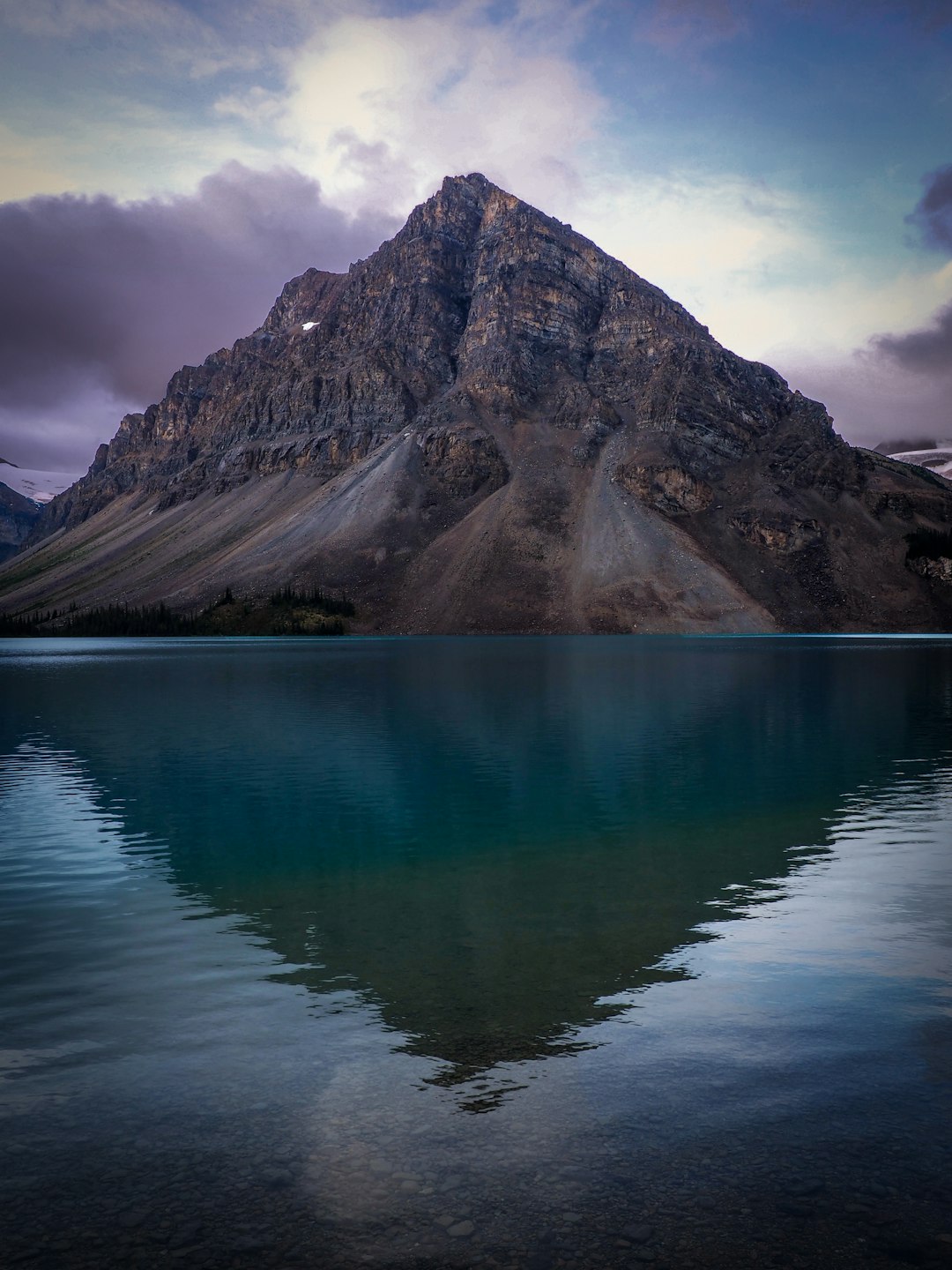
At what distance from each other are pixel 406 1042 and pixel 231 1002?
9.72 feet

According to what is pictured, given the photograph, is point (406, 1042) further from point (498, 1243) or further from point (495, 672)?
point (495, 672)

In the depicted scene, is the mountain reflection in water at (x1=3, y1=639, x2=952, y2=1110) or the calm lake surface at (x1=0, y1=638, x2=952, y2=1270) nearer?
the calm lake surface at (x1=0, y1=638, x2=952, y2=1270)

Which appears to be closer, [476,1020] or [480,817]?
[476,1020]

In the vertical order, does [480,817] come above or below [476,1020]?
below

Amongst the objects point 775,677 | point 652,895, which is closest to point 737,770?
point 652,895

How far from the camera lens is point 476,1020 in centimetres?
1172

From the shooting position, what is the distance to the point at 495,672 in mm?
86688

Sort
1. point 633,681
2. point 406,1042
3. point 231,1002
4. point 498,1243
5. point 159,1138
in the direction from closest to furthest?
point 498,1243, point 159,1138, point 406,1042, point 231,1002, point 633,681

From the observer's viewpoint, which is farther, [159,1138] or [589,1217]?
[159,1138]

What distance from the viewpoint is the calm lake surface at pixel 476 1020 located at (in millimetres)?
7496

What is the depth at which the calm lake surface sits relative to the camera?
7.50 metres

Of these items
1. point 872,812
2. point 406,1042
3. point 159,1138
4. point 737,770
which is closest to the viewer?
point 159,1138

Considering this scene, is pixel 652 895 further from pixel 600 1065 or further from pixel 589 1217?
pixel 589 1217

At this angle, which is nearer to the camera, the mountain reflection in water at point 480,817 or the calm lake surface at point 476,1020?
the calm lake surface at point 476,1020
